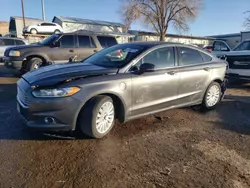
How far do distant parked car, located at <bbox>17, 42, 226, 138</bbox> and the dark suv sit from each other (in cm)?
503

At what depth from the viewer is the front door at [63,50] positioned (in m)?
9.32

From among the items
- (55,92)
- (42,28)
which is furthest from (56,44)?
(42,28)

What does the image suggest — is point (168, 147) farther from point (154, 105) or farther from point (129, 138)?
point (154, 105)

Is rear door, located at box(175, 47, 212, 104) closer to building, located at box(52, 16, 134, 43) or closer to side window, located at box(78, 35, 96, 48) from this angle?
side window, located at box(78, 35, 96, 48)

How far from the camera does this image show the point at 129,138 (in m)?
3.83

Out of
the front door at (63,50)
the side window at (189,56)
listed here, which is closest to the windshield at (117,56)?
the side window at (189,56)

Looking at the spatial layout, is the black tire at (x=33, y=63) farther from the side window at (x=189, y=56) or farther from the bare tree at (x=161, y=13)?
the bare tree at (x=161, y=13)

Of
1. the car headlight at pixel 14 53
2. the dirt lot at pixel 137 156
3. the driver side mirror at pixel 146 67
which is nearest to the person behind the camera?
the dirt lot at pixel 137 156

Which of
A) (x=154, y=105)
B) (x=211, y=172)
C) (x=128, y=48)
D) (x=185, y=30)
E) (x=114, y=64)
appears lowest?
(x=211, y=172)

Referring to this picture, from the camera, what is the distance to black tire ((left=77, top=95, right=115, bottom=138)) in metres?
3.48

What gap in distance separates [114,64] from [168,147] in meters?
1.72

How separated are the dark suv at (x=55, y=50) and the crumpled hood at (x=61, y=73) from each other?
503 centimetres

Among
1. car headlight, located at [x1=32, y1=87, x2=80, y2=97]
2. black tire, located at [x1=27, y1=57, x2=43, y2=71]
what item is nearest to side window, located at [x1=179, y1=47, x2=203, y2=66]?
car headlight, located at [x1=32, y1=87, x2=80, y2=97]

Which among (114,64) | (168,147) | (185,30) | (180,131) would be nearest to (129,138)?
(168,147)
